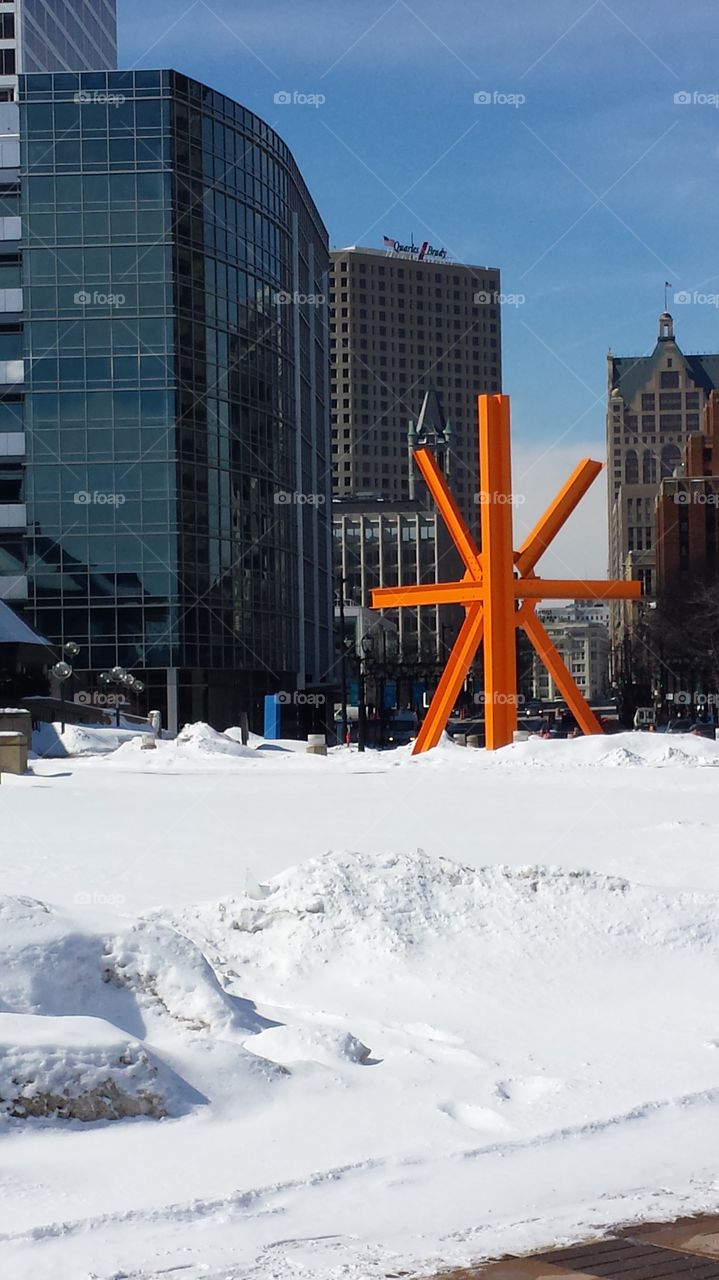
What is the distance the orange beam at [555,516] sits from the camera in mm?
35781

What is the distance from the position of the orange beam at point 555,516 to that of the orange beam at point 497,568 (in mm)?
749

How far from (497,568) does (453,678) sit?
3.09 metres

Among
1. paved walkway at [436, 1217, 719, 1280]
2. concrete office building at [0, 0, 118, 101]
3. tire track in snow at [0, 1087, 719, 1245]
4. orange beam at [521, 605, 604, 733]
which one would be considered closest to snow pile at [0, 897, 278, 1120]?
tire track in snow at [0, 1087, 719, 1245]

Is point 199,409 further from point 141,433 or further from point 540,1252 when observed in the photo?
point 540,1252

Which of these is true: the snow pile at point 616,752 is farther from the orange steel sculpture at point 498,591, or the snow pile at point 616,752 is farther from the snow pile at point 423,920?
the snow pile at point 423,920

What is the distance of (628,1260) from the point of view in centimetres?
588

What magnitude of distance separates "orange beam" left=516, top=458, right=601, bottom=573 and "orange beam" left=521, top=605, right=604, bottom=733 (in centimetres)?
141

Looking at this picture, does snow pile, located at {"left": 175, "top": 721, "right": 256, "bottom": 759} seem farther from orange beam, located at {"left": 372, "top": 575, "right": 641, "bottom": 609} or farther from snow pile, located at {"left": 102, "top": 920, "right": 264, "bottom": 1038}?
snow pile, located at {"left": 102, "top": 920, "right": 264, "bottom": 1038}

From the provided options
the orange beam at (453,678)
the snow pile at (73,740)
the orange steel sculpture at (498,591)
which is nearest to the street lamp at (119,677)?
the snow pile at (73,740)

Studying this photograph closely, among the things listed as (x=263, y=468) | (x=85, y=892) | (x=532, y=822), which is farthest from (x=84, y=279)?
(x=85, y=892)

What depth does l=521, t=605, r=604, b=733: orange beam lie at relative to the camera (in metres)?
36.3

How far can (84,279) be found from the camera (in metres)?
59.6

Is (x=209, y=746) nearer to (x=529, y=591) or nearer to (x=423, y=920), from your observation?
(x=529, y=591)

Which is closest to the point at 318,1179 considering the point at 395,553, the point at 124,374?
the point at 124,374
